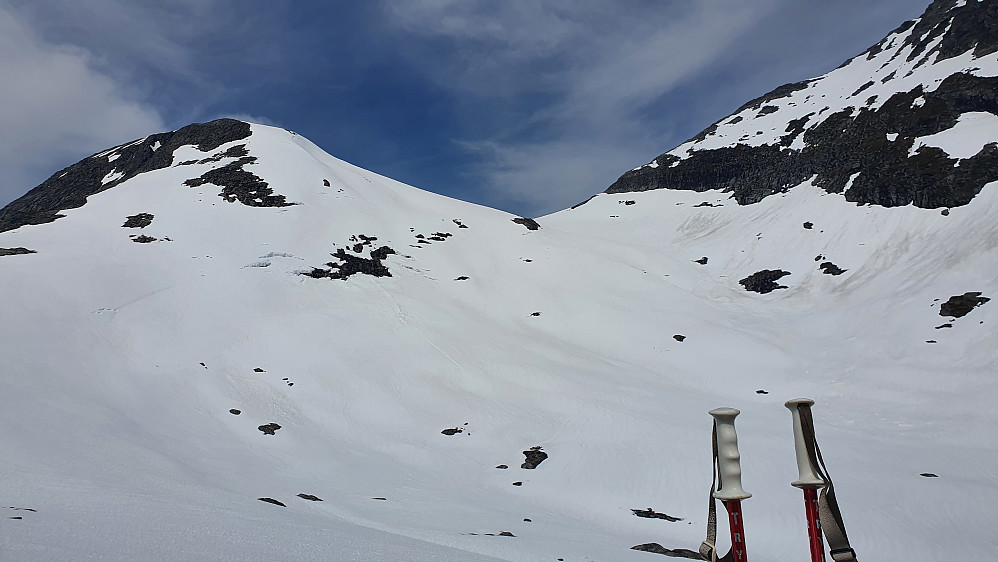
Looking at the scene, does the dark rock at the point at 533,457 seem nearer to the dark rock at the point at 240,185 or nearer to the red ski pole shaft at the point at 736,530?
the red ski pole shaft at the point at 736,530

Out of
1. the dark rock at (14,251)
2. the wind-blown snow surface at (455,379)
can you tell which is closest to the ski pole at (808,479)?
the wind-blown snow surface at (455,379)

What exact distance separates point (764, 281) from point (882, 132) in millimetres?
36587

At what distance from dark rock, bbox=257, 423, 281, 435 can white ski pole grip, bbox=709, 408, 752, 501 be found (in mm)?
32063

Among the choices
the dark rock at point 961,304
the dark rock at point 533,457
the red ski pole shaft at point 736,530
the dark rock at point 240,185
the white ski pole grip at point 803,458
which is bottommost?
the red ski pole shaft at point 736,530

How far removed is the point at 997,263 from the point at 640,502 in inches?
1823

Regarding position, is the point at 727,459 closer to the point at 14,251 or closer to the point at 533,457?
the point at 533,457

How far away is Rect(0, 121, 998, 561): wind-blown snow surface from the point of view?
19250mm

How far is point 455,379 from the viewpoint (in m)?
43.1

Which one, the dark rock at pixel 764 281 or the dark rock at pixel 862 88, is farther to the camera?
the dark rock at pixel 862 88

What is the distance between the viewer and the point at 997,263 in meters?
50.2

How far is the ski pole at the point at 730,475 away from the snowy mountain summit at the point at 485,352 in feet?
26.9

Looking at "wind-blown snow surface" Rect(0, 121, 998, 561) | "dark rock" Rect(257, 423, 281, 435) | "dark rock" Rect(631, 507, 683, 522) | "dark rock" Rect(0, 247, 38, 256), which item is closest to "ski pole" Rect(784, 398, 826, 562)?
"wind-blown snow surface" Rect(0, 121, 998, 561)

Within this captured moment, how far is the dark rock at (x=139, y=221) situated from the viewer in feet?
190

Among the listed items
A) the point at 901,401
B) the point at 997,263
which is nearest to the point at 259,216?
the point at 901,401
